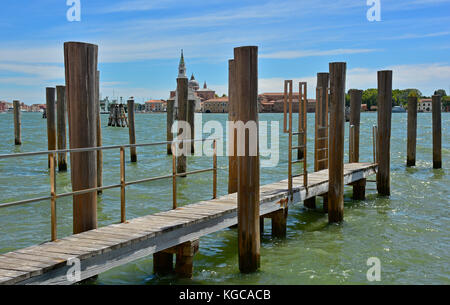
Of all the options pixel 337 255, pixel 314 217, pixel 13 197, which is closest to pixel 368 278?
pixel 337 255

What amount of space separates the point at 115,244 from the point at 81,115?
1.58 m

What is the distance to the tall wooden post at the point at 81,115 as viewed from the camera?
6.10m

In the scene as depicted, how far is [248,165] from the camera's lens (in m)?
6.75

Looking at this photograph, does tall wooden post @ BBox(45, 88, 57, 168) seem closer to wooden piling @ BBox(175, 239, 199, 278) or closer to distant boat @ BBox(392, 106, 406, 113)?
wooden piling @ BBox(175, 239, 199, 278)

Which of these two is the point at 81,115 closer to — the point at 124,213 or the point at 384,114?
the point at 124,213

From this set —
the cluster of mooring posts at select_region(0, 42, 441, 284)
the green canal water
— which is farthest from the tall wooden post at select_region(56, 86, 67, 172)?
the cluster of mooring posts at select_region(0, 42, 441, 284)

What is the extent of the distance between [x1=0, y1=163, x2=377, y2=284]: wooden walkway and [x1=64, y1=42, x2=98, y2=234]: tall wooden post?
42 cm

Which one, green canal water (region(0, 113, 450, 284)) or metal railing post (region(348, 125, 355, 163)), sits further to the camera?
metal railing post (region(348, 125, 355, 163))

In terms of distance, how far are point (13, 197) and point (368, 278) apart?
34.6 ft

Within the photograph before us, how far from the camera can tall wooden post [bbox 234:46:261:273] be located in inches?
261

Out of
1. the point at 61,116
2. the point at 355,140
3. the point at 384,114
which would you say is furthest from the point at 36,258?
the point at 61,116

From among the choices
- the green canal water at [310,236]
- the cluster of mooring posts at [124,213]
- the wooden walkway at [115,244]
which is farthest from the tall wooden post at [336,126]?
the wooden walkway at [115,244]
